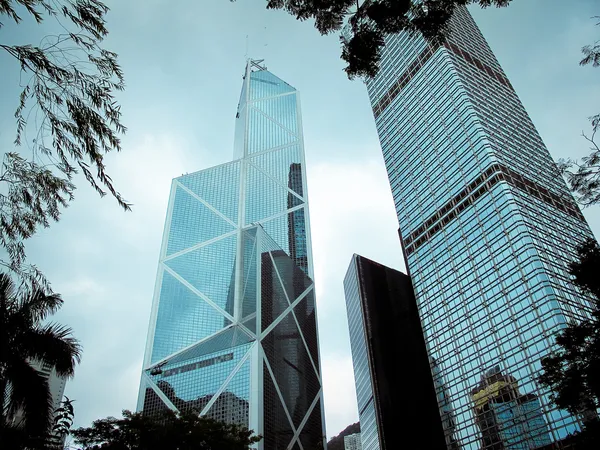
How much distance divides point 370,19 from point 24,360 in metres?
10.3

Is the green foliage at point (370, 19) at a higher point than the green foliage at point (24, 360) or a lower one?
higher

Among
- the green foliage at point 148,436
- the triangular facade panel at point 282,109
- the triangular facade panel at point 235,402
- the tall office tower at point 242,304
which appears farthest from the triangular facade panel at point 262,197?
the green foliage at point 148,436

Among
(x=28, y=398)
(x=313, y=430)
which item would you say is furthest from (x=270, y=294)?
(x=28, y=398)

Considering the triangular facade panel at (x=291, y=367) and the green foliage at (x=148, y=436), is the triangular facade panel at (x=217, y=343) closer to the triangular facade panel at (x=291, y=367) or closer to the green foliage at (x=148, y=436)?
the triangular facade panel at (x=291, y=367)

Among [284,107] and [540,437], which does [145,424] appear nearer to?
[540,437]

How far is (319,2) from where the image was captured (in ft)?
32.2

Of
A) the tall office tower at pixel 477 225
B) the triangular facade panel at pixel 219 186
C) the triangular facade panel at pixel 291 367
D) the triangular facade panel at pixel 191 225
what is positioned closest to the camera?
the tall office tower at pixel 477 225

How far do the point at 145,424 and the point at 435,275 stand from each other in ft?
192

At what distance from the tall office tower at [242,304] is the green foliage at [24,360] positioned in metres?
60.3

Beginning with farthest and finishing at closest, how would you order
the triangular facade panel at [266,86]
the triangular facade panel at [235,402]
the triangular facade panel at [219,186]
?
1. the triangular facade panel at [266,86]
2. the triangular facade panel at [219,186]
3. the triangular facade panel at [235,402]

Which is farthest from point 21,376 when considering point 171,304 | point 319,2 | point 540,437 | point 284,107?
point 284,107

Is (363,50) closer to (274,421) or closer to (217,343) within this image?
(274,421)

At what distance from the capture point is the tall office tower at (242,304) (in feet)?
237

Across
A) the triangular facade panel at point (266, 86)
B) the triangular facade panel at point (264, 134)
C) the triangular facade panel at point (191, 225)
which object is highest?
the triangular facade panel at point (266, 86)
